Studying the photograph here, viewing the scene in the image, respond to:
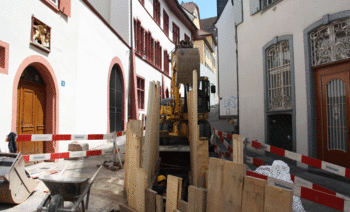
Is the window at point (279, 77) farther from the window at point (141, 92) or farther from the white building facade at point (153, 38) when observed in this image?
the window at point (141, 92)

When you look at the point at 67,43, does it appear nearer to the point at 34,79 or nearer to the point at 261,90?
the point at 34,79

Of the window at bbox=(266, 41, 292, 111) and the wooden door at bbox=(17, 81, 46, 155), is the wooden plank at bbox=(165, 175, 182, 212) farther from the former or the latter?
the window at bbox=(266, 41, 292, 111)

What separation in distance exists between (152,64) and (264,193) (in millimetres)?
16247

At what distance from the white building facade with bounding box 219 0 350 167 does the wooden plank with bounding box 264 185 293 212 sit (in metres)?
4.94

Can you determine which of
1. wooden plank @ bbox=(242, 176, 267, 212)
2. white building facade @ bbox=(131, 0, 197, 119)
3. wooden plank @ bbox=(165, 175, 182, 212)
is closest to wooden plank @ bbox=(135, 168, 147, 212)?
wooden plank @ bbox=(165, 175, 182, 212)

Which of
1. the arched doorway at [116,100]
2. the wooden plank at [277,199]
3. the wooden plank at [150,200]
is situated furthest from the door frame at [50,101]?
the wooden plank at [277,199]

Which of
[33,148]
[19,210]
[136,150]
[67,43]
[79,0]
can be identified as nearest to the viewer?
[136,150]

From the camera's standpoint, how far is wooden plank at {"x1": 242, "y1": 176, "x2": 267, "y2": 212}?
6.19 ft

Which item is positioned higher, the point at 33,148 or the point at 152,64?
the point at 152,64

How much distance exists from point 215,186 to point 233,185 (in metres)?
0.20

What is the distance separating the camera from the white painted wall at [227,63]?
1326 cm

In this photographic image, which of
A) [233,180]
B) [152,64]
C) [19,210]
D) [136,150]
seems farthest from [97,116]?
[152,64]

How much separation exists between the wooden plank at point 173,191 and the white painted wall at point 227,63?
1129cm

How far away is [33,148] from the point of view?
20.1ft
